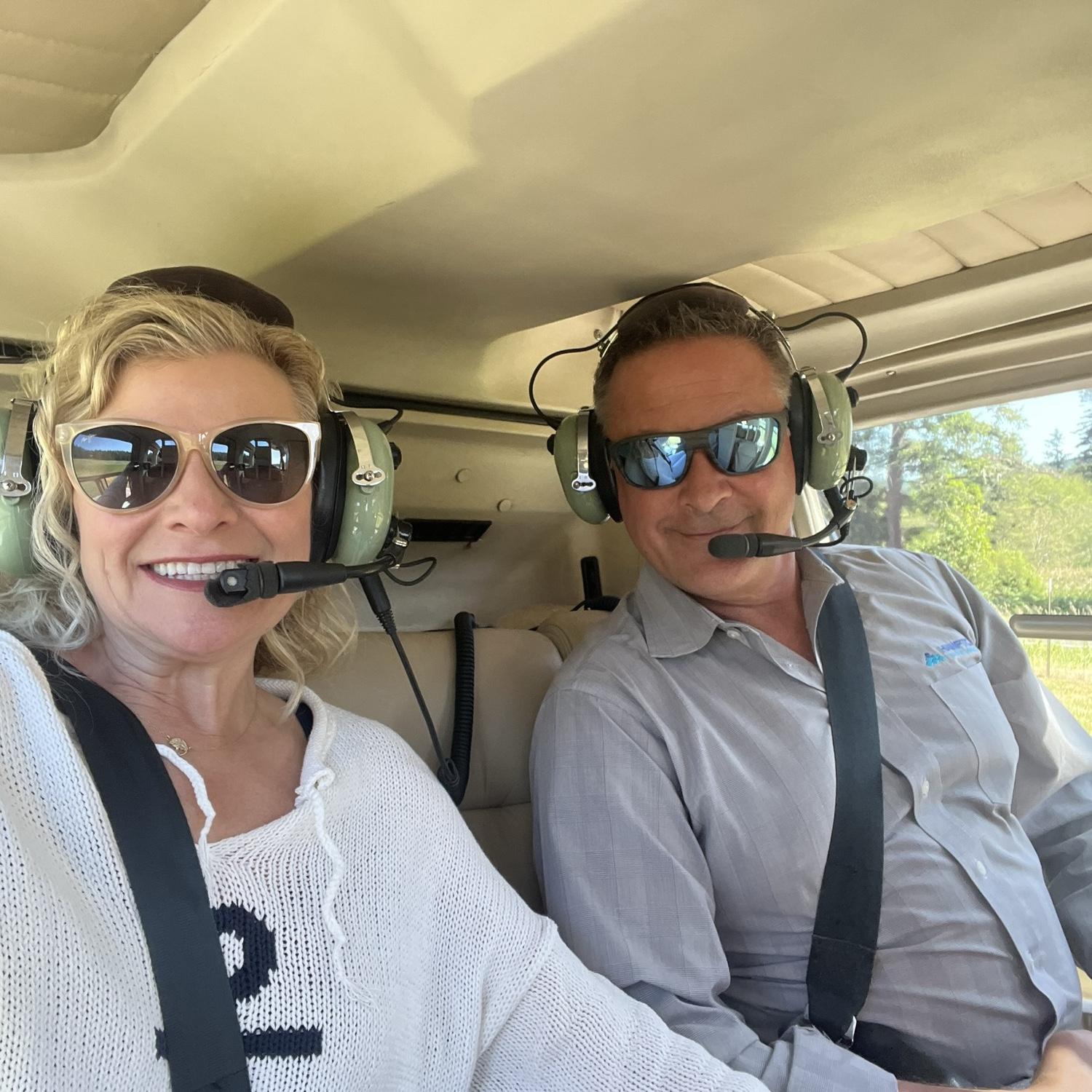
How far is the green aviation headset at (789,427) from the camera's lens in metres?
1.55

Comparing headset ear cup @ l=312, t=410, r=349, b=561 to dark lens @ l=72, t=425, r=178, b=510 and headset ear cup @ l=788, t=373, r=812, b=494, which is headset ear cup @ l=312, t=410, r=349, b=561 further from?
headset ear cup @ l=788, t=373, r=812, b=494

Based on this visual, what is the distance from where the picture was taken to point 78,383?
1.02 m

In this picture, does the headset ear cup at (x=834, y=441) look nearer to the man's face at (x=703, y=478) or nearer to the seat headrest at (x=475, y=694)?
the man's face at (x=703, y=478)

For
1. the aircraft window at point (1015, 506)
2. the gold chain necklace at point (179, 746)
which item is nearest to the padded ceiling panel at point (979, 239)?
the aircraft window at point (1015, 506)

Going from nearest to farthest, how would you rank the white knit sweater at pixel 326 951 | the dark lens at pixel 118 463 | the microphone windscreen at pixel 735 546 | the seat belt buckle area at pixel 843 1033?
the white knit sweater at pixel 326 951, the dark lens at pixel 118 463, the seat belt buckle area at pixel 843 1033, the microphone windscreen at pixel 735 546

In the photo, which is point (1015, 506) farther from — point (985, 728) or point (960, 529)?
point (985, 728)

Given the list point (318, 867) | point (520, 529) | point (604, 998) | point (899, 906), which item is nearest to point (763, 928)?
point (899, 906)

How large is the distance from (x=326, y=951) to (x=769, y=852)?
69 cm

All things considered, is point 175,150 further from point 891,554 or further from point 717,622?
point 891,554

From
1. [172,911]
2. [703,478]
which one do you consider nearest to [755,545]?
[703,478]

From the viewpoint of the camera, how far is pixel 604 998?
1083mm

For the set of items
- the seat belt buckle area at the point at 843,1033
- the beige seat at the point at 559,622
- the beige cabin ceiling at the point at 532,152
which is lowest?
the seat belt buckle area at the point at 843,1033

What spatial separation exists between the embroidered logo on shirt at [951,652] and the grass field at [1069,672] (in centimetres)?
35

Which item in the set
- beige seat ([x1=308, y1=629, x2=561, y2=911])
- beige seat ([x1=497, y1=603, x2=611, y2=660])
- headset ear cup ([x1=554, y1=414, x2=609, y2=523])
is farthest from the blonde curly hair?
beige seat ([x1=497, y1=603, x2=611, y2=660])
